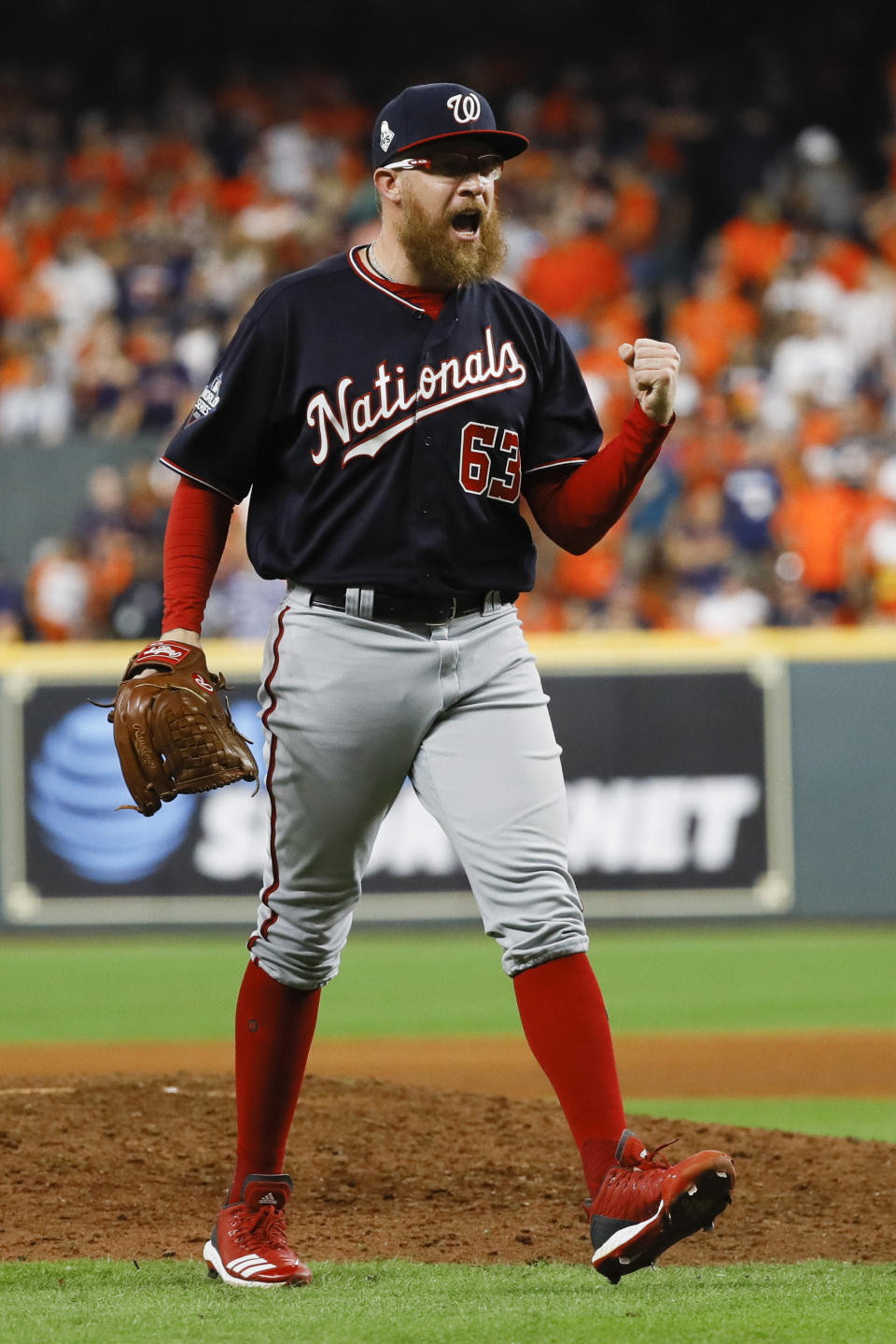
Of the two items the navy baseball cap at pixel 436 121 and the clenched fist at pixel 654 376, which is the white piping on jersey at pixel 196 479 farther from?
the clenched fist at pixel 654 376

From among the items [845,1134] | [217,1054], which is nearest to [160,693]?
[845,1134]

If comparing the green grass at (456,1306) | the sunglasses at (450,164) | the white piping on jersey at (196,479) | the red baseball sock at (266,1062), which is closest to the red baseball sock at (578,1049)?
the green grass at (456,1306)

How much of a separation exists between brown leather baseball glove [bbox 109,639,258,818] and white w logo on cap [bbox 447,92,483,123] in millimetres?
1032

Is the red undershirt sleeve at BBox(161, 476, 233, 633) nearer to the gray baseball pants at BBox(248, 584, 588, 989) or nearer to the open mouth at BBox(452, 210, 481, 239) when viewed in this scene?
the gray baseball pants at BBox(248, 584, 588, 989)

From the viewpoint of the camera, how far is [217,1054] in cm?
659

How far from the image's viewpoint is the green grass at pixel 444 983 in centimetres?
737

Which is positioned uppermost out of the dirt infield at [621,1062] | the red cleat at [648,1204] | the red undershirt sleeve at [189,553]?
the red undershirt sleeve at [189,553]

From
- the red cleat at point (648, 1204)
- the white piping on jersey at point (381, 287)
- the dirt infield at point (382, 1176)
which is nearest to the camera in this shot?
the red cleat at point (648, 1204)

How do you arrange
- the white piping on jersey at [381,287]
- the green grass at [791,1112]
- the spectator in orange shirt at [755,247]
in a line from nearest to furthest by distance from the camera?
the white piping on jersey at [381,287]
the green grass at [791,1112]
the spectator in orange shirt at [755,247]

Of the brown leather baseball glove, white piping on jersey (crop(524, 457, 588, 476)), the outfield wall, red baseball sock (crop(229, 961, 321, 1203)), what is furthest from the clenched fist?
the outfield wall

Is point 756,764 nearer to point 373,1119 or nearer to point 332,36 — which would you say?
point 373,1119

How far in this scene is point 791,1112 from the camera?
18.5 ft

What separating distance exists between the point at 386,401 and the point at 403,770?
0.63 m

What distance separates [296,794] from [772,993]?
16.8 feet
